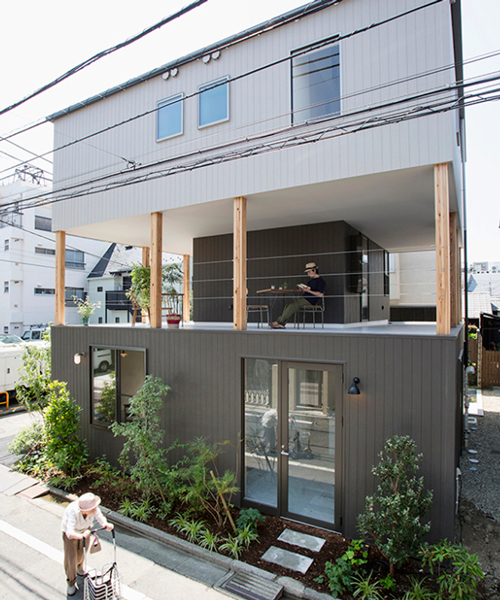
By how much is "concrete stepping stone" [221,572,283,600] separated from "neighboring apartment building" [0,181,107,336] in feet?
74.4

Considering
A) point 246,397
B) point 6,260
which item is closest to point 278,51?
point 246,397

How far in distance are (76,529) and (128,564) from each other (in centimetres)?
105

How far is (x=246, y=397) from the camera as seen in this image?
17.6ft

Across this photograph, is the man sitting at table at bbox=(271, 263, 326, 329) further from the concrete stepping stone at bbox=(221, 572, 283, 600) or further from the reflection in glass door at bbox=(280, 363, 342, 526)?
the concrete stepping stone at bbox=(221, 572, 283, 600)

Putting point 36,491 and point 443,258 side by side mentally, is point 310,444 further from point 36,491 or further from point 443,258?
point 36,491

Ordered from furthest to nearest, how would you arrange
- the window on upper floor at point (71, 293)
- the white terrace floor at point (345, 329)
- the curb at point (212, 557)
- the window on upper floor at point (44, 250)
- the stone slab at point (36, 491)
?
the window on upper floor at point (71, 293) < the window on upper floor at point (44, 250) < the stone slab at point (36, 491) < the white terrace floor at point (345, 329) < the curb at point (212, 557)

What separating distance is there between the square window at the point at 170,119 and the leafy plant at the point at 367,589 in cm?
703

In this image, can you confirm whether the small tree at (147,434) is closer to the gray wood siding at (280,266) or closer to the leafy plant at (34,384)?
the gray wood siding at (280,266)

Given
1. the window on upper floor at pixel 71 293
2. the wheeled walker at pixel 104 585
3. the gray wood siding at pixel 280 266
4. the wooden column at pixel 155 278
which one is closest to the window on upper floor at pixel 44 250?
the window on upper floor at pixel 71 293

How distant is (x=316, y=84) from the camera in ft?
17.9

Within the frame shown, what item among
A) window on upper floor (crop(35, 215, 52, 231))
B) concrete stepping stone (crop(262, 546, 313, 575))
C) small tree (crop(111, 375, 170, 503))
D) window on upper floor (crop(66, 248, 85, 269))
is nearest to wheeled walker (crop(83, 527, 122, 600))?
concrete stepping stone (crop(262, 546, 313, 575))

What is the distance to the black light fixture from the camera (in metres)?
4.32

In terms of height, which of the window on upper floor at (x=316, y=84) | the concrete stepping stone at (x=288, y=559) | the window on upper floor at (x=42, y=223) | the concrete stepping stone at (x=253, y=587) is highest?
the window on upper floor at (x=42, y=223)

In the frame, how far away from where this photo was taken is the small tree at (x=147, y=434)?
17.8ft
